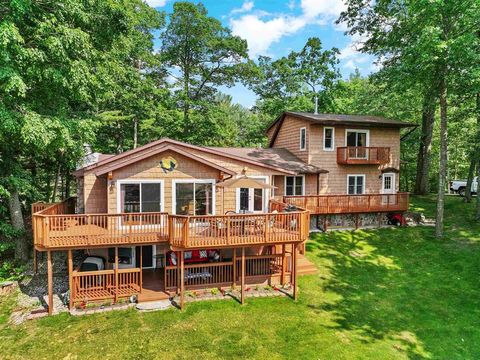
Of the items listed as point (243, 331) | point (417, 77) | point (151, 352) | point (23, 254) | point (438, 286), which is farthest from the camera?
point (417, 77)

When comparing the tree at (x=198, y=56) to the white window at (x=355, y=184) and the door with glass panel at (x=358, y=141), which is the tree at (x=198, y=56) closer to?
the door with glass panel at (x=358, y=141)

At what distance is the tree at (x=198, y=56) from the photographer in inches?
1024

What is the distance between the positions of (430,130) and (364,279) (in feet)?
60.1

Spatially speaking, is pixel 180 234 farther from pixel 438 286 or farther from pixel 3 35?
pixel 438 286

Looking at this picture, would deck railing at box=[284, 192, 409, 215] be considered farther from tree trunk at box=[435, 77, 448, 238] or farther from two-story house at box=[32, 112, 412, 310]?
tree trunk at box=[435, 77, 448, 238]

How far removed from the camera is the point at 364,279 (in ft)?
40.7

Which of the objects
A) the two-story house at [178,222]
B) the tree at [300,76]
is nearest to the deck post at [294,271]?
the two-story house at [178,222]

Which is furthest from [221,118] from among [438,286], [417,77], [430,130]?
[438,286]

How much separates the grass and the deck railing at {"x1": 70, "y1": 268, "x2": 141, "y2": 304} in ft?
2.79

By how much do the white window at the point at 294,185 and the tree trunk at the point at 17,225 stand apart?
13.7 meters

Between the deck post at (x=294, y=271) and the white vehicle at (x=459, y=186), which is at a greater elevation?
the white vehicle at (x=459, y=186)

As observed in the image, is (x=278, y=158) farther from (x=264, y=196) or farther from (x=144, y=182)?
(x=144, y=182)

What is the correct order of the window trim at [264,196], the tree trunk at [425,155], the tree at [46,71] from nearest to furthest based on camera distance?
1. the tree at [46,71]
2. the window trim at [264,196]
3. the tree trunk at [425,155]

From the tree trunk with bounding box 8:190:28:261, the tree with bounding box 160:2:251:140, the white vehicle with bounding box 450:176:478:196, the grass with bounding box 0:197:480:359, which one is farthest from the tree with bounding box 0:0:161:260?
the white vehicle with bounding box 450:176:478:196
